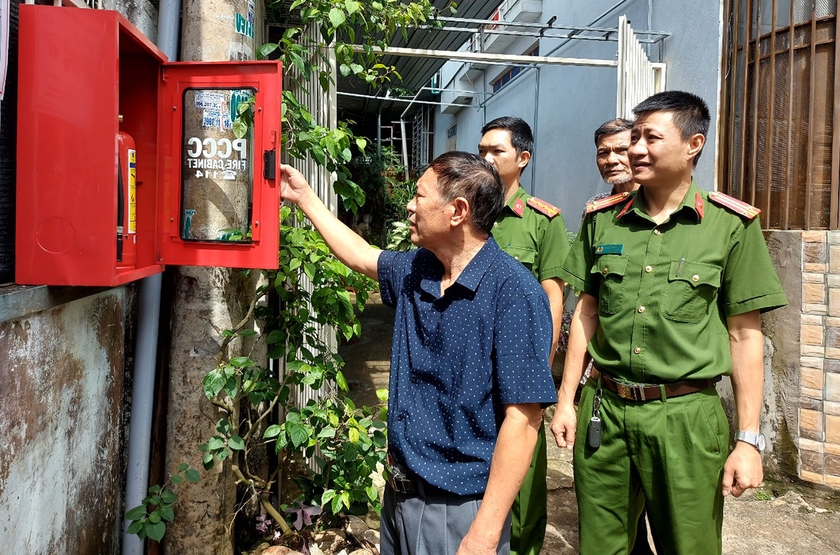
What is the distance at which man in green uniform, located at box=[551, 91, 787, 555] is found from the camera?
210cm

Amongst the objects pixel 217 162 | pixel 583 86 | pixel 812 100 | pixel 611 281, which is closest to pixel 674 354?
pixel 611 281

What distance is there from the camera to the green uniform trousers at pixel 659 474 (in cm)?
209

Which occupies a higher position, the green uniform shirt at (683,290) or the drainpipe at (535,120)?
the drainpipe at (535,120)

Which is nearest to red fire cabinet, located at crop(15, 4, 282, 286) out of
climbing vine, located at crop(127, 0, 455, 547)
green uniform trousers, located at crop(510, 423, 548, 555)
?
climbing vine, located at crop(127, 0, 455, 547)

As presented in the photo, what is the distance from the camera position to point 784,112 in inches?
148

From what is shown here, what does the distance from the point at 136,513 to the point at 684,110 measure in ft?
7.67

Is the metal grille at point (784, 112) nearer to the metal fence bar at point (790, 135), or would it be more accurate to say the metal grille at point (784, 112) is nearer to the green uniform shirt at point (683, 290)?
the metal fence bar at point (790, 135)

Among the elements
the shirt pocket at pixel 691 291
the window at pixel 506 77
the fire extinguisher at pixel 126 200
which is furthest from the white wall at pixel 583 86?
the fire extinguisher at pixel 126 200

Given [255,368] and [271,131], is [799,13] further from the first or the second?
[255,368]

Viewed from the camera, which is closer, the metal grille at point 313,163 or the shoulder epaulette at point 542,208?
the shoulder epaulette at point 542,208

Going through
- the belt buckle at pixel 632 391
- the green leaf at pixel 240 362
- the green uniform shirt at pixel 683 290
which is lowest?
the belt buckle at pixel 632 391

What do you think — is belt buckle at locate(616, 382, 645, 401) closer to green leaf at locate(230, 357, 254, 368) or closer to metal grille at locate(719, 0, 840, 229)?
green leaf at locate(230, 357, 254, 368)

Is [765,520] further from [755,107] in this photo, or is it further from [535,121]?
[535,121]

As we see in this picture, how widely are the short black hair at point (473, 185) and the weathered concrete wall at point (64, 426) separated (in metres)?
1.16
